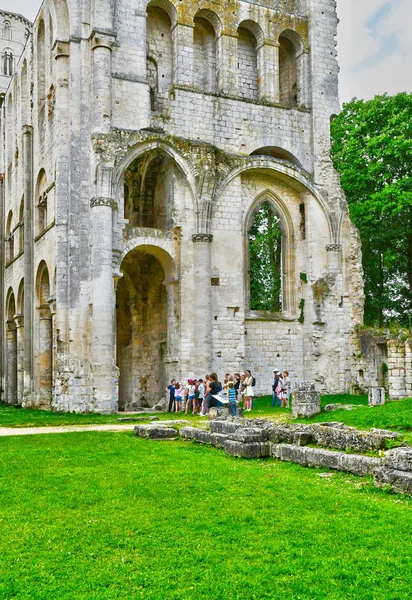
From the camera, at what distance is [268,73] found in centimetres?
2591

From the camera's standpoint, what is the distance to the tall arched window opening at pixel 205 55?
2572cm

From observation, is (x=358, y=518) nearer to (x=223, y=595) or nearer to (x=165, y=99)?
(x=223, y=595)

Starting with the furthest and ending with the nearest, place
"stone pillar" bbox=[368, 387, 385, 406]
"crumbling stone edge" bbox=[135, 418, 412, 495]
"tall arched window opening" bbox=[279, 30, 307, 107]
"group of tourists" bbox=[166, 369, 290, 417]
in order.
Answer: "tall arched window opening" bbox=[279, 30, 307, 107], "group of tourists" bbox=[166, 369, 290, 417], "stone pillar" bbox=[368, 387, 385, 406], "crumbling stone edge" bbox=[135, 418, 412, 495]

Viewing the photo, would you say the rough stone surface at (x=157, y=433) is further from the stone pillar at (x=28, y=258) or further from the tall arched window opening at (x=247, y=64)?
the tall arched window opening at (x=247, y=64)

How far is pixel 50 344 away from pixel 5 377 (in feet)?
26.2

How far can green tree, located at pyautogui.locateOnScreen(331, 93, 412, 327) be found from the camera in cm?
2667

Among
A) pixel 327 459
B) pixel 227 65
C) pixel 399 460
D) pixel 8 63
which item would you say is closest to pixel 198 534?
pixel 399 460

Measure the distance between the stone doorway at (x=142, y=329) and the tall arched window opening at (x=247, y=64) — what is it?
7.64 metres

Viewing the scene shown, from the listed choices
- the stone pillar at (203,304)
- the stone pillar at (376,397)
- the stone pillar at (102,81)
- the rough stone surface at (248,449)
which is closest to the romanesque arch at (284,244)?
the stone pillar at (203,304)

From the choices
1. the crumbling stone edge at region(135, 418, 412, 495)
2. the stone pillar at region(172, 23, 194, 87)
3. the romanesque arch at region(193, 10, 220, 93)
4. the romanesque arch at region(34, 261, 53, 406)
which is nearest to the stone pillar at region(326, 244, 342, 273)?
the romanesque arch at region(193, 10, 220, 93)

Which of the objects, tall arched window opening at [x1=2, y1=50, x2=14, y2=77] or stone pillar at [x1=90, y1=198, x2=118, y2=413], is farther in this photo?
tall arched window opening at [x1=2, y1=50, x2=14, y2=77]

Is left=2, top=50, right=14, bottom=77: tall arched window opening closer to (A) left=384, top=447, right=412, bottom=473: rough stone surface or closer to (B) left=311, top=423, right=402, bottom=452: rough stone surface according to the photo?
(B) left=311, top=423, right=402, bottom=452: rough stone surface

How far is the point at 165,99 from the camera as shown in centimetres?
2477

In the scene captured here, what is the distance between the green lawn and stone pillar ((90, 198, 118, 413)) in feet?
35.6
